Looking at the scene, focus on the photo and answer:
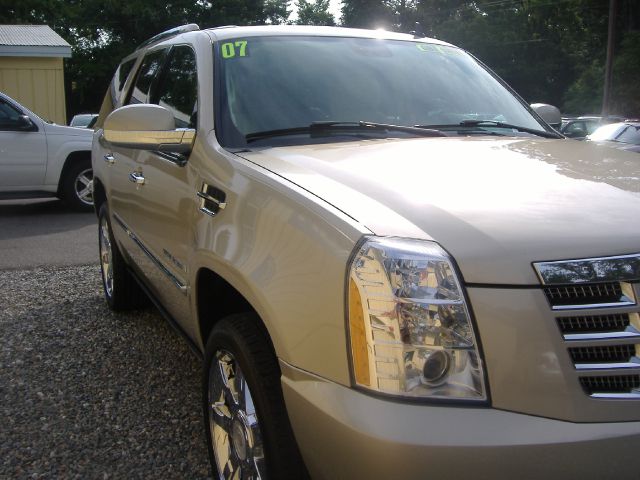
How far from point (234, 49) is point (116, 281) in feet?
7.38

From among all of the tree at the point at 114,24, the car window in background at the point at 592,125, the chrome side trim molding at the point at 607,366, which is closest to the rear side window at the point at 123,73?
the chrome side trim molding at the point at 607,366

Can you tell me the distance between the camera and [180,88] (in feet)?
12.7

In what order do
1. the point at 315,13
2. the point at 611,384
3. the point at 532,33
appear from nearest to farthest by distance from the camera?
the point at 611,384 → the point at 532,33 → the point at 315,13

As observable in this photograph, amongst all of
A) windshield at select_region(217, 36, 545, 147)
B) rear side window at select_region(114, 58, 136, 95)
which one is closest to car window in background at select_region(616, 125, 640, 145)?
rear side window at select_region(114, 58, 136, 95)

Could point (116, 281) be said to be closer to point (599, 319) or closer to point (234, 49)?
point (234, 49)

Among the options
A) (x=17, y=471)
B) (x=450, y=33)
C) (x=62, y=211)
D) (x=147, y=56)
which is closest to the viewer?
(x=17, y=471)

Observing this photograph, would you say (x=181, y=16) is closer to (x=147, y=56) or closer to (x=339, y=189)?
(x=147, y=56)

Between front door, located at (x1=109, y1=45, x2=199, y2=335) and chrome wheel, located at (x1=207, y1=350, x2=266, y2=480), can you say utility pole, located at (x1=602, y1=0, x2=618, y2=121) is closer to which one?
front door, located at (x1=109, y1=45, x2=199, y2=335)

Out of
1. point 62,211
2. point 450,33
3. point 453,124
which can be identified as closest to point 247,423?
point 453,124

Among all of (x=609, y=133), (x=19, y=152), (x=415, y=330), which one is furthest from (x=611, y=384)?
(x=609, y=133)

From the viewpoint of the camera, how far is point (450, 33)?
54438 mm

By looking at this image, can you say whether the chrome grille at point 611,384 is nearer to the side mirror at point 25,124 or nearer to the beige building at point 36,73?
the side mirror at point 25,124

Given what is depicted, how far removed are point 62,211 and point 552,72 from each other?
4960 centimetres

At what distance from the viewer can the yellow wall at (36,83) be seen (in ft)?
58.3
